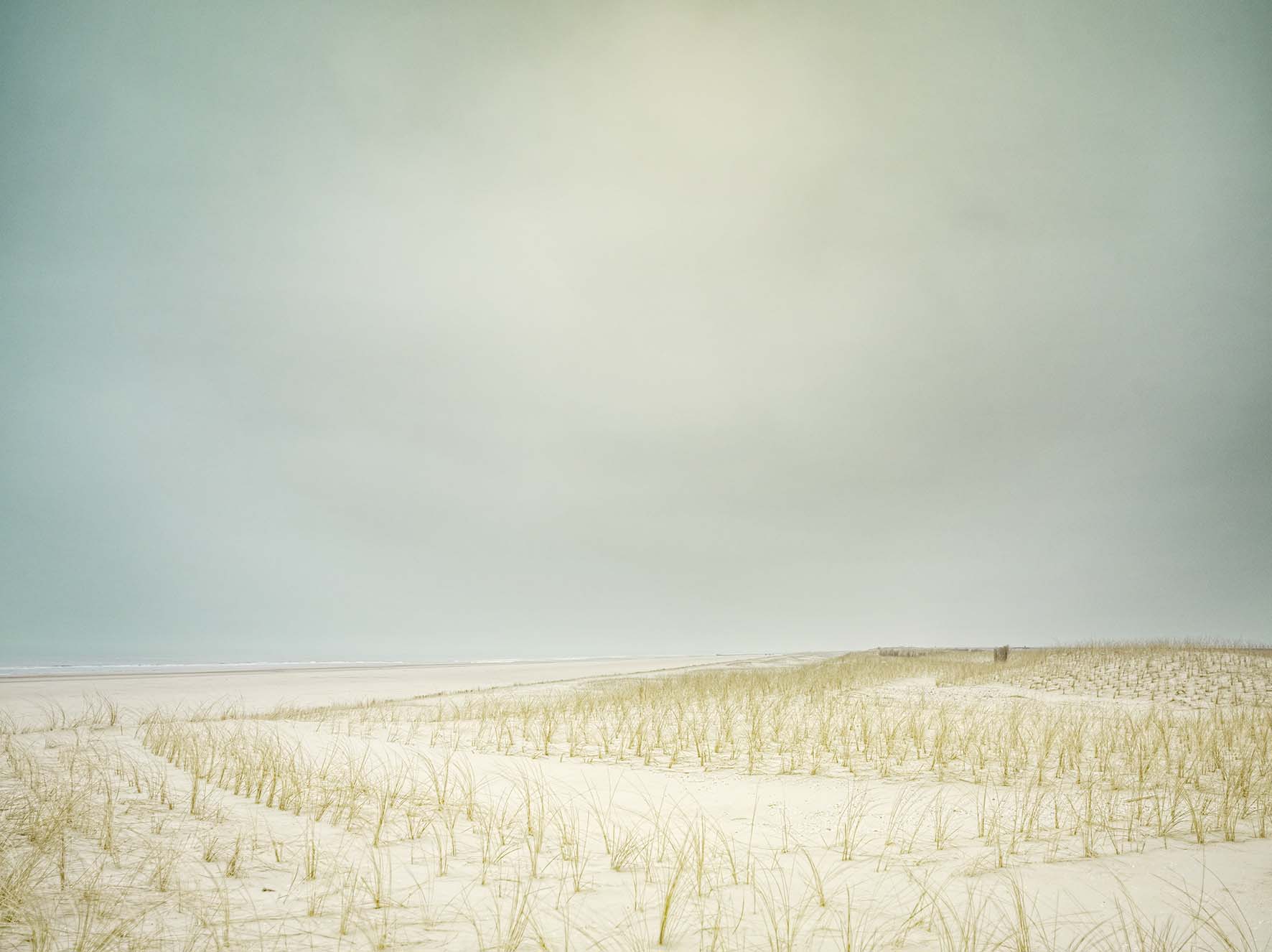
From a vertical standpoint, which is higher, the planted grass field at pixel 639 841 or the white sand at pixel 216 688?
the planted grass field at pixel 639 841

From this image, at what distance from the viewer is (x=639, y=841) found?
19.3 feet

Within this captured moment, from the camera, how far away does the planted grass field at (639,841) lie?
3938 millimetres

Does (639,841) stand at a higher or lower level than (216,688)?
higher

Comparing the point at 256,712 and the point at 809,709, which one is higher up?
the point at 809,709

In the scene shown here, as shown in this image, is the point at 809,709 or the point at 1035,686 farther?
the point at 1035,686

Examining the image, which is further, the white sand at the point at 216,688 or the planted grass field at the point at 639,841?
the white sand at the point at 216,688

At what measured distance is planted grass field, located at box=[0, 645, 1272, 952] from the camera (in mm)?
3938

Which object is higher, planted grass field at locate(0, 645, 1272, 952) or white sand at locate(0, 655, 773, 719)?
planted grass field at locate(0, 645, 1272, 952)

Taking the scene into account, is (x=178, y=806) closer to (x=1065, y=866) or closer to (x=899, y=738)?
(x=1065, y=866)

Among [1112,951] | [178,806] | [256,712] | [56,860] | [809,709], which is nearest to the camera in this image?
[1112,951]

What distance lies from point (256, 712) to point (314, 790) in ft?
49.9

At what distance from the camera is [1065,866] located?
5117 millimetres

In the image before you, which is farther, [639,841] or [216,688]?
[216,688]

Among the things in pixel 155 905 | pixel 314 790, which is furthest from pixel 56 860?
pixel 314 790
